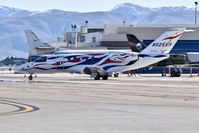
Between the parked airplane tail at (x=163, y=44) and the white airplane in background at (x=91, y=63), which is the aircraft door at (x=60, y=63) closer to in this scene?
the white airplane in background at (x=91, y=63)

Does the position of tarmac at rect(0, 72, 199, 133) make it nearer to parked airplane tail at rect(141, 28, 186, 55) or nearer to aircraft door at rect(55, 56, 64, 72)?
aircraft door at rect(55, 56, 64, 72)

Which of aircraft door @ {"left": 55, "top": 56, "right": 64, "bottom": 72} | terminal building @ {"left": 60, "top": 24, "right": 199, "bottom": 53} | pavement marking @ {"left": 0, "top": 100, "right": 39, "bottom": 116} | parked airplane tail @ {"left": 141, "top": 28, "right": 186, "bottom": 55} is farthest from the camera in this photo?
terminal building @ {"left": 60, "top": 24, "right": 199, "bottom": 53}

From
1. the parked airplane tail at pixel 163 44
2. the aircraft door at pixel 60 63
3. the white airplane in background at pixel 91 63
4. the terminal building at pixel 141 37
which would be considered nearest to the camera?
the white airplane in background at pixel 91 63

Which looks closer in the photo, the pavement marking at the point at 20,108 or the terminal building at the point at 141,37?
the pavement marking at the point at 20,108

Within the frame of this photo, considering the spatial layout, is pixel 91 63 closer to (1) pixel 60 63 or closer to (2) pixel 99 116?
(1) pixel 60 63

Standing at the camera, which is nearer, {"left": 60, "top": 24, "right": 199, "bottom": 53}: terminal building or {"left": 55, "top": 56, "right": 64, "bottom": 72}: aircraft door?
{"left": 55, "top": 56, "right": 64, "bottom": 72}: aircraft door

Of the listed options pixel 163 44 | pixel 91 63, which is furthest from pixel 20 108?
pixel 163 44

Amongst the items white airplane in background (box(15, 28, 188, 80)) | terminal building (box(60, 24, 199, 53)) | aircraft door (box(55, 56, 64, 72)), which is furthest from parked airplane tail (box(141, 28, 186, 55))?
terminal building (box(60, 24, 199, 53))

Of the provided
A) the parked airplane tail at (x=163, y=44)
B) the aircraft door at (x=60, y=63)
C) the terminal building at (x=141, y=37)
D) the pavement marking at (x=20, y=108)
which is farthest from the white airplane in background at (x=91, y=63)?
the terminal building at (x=141, y=37)

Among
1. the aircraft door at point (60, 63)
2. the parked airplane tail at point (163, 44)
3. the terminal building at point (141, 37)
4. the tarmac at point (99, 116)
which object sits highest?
the terminal building at point (141, 37)

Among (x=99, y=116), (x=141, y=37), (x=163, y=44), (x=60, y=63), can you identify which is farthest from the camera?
(x=141, y=37)

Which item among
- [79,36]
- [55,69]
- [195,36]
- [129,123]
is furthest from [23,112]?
[79,36]

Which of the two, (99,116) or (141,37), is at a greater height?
(141,37)

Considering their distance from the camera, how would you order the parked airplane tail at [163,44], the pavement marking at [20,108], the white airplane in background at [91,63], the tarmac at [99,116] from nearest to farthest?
1. the tarmac at [99,116]
2. the pavement marking at [20,108]
3. the white airplane in background at [91,63]
4. the parked airplane tail at [163,44]
